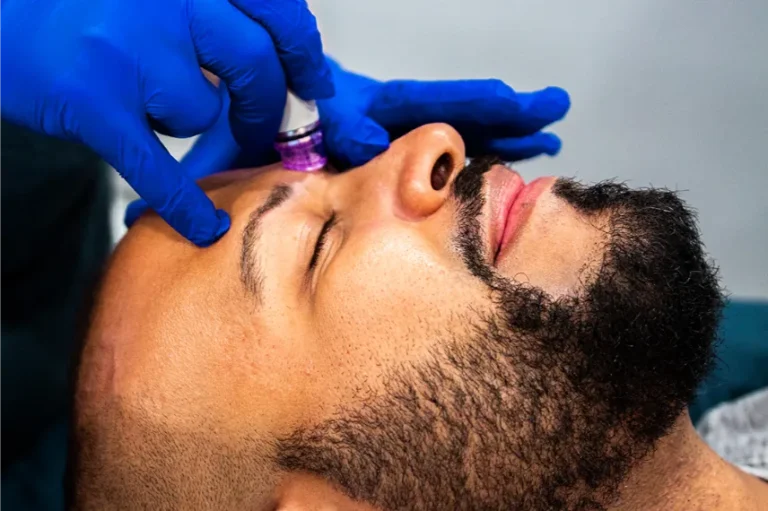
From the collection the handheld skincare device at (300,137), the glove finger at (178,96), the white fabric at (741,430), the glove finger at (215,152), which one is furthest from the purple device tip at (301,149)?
the white fabric at (741,430)

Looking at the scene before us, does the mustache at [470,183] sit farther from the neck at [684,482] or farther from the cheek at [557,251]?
the neck at [684,482]

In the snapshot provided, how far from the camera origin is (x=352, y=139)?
979 millimetres

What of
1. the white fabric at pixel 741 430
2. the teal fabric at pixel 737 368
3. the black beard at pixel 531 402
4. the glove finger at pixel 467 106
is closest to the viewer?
the black beard at pixel 531 402

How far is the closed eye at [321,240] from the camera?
0.85 meters

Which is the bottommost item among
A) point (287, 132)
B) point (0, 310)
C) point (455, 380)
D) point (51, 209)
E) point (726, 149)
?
point (0, 310)

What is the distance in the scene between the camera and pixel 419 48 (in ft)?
5.15

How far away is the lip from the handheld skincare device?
28cm

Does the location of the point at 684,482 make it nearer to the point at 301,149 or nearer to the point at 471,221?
the point at 471,221

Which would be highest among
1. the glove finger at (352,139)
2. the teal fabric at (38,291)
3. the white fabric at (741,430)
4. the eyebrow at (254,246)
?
the glove finger at (352,139)

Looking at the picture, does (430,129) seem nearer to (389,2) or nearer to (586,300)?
(586,300)

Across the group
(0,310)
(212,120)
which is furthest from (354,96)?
(0,310)

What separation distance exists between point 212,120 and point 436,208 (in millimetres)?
349

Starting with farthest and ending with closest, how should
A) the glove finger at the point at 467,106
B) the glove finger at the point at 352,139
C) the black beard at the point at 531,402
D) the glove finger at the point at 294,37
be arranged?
the glove finger at the point at 467,106 → the glove finger at the point at 352,139 → the glove finger at the point at 294,37 → the black beard at the point at 531,402

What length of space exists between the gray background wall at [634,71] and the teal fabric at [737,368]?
0.25 metres
